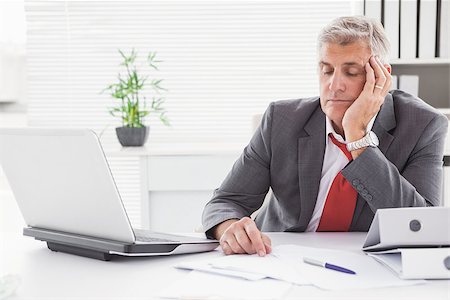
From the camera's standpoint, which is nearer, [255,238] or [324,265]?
[324,265]

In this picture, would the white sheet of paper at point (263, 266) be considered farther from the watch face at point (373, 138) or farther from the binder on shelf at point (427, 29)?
the binder on shelf at point (427, 29)

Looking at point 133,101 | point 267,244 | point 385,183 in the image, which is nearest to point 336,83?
point 385,183

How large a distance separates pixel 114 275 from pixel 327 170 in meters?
0.78

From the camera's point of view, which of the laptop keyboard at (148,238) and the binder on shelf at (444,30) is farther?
the binder on shelf at (444,30)

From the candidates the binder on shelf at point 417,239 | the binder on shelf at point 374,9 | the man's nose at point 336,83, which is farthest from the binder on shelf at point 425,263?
the binder on shelf at point 374,9

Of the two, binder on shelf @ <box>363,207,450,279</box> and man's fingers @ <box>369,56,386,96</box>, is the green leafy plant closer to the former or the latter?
man's fingers @ <box>369,56,386,96</box>

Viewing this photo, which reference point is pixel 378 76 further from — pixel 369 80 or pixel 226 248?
pixel 226 248

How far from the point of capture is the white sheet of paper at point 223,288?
1.21 meters

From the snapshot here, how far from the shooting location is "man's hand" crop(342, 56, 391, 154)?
187cm

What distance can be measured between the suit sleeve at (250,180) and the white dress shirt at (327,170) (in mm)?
155

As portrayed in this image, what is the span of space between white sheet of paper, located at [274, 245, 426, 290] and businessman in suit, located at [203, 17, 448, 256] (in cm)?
29

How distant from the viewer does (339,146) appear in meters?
1.97

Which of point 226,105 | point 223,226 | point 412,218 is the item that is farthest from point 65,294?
point 226,105

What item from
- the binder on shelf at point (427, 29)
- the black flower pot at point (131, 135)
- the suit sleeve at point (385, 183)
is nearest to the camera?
the suit sleeve at point (385, 183)
